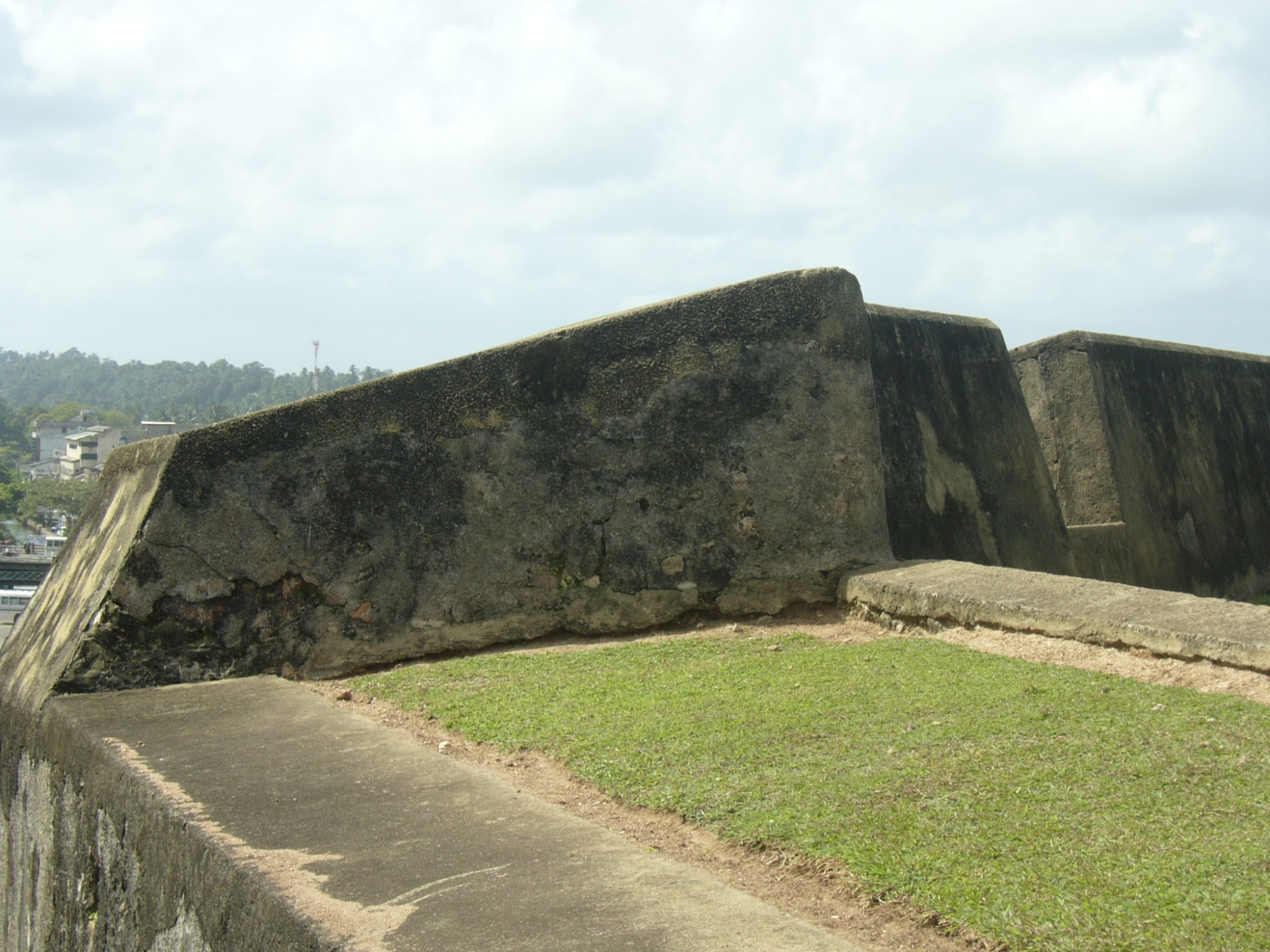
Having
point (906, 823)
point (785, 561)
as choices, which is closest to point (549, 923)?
point (906, 823)

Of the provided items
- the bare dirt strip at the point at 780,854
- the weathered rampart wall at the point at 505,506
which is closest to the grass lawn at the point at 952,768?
the bare dirt strip at the point at 780,854

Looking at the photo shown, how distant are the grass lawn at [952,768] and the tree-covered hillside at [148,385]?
356 feet

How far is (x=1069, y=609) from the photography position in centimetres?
396

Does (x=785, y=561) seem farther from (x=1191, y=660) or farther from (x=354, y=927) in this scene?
(x=354, y=927)

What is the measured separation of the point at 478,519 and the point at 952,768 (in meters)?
2.53

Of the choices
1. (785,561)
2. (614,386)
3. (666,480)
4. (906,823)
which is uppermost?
(614,386)

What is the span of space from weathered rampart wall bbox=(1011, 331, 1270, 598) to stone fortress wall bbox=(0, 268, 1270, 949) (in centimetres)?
220

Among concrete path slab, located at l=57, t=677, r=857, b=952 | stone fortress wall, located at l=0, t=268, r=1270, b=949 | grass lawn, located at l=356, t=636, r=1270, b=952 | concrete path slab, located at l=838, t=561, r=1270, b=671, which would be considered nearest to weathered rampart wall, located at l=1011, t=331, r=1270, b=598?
stone fortress wall, located at l=0, t=268, r=1270, b=949

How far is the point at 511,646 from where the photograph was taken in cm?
477

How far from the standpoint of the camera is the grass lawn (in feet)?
6.62

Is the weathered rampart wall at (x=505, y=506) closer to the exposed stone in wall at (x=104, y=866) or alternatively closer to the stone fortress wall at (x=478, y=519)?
the stone fortress wall at (x=478, y=519)

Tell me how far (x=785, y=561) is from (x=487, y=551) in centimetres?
133

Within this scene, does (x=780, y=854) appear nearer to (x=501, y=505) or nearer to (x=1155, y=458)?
(x=501, y=505)

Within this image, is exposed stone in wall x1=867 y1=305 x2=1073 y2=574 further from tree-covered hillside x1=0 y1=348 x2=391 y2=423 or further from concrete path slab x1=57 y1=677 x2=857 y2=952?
Result: tree-covered hillside x1=0 y1=348 x2=391 y2=423
